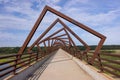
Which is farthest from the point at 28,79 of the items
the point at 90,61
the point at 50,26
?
the point at 50,26

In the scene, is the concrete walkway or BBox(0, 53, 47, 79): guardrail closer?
BBox(0, 53, 47, 79): guardrail

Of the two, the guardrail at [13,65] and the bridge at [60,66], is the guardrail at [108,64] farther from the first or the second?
the guardrail at [13,65]

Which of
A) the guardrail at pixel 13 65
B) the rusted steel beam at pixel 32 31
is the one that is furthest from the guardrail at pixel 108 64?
the rusted steel beam at pixel 32 31

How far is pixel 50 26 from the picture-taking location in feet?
74.8

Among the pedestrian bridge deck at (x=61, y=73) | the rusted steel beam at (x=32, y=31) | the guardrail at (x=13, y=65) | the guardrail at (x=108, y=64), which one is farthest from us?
the rusted steel beam at (x=32, y=31)

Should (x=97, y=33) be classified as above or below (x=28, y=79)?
above

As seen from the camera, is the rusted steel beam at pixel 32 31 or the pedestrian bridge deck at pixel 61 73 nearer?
the pedestrian bridge deck at pixel 61 73

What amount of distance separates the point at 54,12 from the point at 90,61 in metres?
5.51

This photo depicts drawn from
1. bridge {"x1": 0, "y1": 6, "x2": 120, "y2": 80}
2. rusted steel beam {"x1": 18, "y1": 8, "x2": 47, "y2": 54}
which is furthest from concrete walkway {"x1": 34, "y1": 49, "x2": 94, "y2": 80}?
rusted steel beam {"x1": 18, "y1": 8, "x2": 47, "y2": 54}

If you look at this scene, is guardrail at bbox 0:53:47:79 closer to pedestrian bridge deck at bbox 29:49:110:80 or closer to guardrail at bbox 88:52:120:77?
pedestrian bridge deck at bbox 29:49:110:80

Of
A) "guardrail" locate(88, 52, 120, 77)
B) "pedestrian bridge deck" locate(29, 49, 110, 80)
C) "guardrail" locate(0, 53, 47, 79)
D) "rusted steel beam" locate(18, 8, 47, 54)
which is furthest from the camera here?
"rusted steel beam" locate(18, 8, 47, 54)

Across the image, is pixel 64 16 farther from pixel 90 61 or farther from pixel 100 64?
pixel 100 64

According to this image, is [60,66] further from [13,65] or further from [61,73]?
[13,65]

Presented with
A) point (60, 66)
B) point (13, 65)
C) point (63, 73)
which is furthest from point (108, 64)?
point (60, 66)
